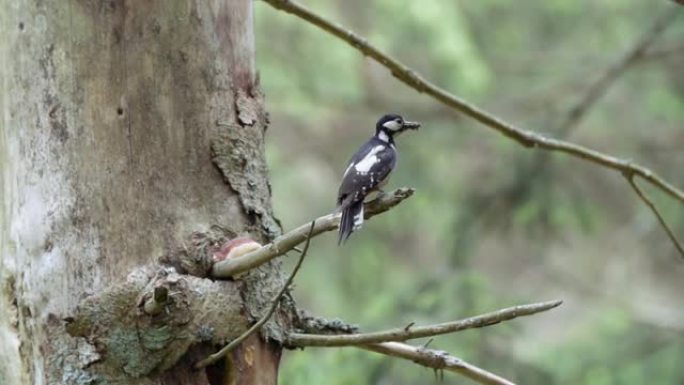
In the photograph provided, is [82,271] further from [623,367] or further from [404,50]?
[404,50]

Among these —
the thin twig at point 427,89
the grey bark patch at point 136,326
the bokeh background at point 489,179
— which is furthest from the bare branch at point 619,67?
the grey bark patch at point 136,326

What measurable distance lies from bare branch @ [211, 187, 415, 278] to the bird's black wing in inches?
2.0

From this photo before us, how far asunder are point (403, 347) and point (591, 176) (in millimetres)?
6691

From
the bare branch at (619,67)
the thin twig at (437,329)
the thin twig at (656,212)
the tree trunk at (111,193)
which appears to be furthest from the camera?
the bare branch at (619,67)

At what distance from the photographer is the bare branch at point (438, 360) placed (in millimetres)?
2285

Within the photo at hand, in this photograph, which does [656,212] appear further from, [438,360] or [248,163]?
[248,163]

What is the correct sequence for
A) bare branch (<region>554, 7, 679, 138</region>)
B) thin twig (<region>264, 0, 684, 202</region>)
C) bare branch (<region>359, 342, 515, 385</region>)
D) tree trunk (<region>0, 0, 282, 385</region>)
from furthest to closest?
bare branch (<region>554, 7, 679, 138</region>), thin twig (<region>264, 0, 684, 202</region>), bare branch (<region>359, 342, 515, 385</region>), tree trunk (<region>0, 0, 282, 385</region>)

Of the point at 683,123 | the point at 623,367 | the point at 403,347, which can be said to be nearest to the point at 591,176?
the point at 683,123

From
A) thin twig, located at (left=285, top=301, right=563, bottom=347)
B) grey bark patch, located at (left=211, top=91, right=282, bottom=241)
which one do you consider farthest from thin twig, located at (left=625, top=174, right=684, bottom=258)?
grey bark patch, located at (left=211, top=91, right=282, bottom=241)

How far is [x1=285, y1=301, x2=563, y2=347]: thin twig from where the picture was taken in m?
1.94

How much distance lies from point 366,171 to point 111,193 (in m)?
0.47

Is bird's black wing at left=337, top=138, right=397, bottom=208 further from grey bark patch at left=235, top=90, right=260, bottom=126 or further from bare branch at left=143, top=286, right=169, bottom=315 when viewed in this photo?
bare branch at left=143, top=286, right=169, bottom=315

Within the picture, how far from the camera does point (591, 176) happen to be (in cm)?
878

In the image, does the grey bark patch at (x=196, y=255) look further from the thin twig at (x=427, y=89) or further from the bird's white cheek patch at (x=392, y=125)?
the thin twig at (x=427, y=89)
